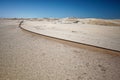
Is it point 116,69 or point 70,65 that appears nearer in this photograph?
point 116,69

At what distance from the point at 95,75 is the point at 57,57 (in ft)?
8.02

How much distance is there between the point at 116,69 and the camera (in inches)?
211

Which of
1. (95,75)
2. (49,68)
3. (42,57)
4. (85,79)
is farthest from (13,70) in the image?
(95,75)

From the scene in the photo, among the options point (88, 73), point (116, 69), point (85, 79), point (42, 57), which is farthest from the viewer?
point (42, 57)

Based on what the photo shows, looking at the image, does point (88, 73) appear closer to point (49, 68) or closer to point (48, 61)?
point (49, 68)

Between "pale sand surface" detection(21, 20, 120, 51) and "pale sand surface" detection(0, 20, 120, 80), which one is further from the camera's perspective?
"pale sand surface" detection(21, 20, 120, 51)

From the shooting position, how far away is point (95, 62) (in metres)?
6.09

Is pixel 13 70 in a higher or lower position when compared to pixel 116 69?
higher

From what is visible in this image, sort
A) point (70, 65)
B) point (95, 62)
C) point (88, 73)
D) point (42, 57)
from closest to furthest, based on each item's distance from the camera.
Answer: point (88, 73)
point (70, 65)
point (95, 62)
point (42, 57)

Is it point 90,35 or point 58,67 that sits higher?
point 58,67

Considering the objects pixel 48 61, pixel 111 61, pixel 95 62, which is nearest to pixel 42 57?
pixel 48 61

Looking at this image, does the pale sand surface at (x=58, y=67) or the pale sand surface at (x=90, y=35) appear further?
the pale sand surface at (x=90, y=35)

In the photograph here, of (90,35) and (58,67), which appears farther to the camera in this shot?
(90,35)

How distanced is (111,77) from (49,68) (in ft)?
7.78
